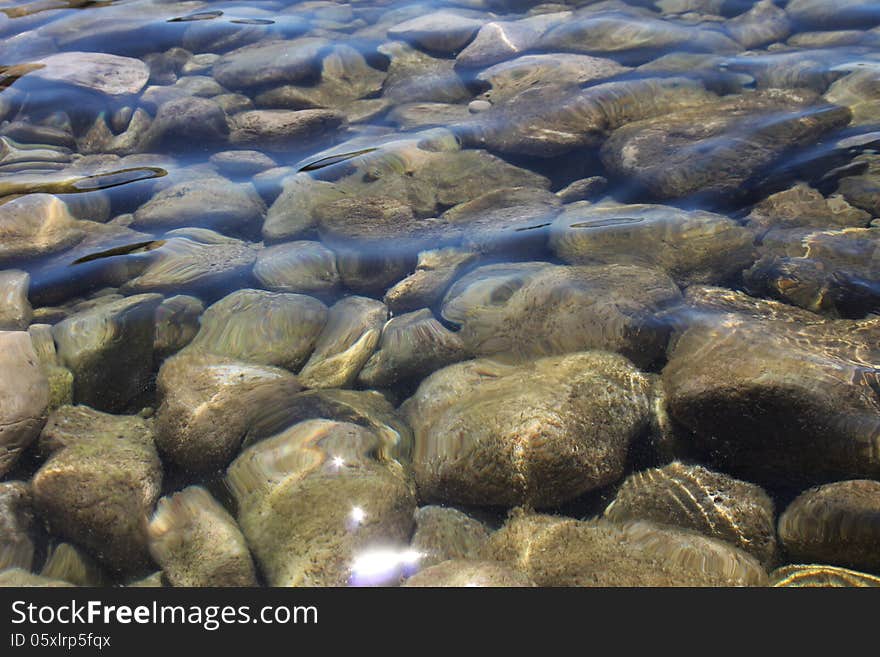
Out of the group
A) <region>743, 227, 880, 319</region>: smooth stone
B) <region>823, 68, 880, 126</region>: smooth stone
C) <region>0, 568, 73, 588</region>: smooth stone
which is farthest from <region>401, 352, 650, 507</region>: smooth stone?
<region>823, 68, 880, 126</region>: smooth stone

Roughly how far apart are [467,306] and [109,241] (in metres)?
2.38

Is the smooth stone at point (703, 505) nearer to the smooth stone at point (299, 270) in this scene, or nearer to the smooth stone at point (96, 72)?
the smooth stone at point (299, 270)

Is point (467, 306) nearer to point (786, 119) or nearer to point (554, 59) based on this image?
point (786, 119)

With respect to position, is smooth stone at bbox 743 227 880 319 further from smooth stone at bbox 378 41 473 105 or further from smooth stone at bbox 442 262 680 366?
smooth stone at bbox 378 41 473 105

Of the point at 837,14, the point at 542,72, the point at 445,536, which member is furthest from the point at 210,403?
the point at 837,14

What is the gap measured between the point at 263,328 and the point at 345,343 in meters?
0.46

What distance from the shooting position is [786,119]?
14.6 feet

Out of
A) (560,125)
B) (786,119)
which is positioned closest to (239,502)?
(560,125)

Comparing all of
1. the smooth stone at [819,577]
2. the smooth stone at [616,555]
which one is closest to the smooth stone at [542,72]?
the smooth stone at [616,555]

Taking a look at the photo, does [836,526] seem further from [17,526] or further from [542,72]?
[542,72]

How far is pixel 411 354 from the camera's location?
3.40m

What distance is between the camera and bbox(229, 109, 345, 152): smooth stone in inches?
202

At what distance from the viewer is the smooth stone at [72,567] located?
8.13 ft

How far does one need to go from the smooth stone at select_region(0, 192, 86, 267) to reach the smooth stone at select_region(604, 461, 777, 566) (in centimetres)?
363
